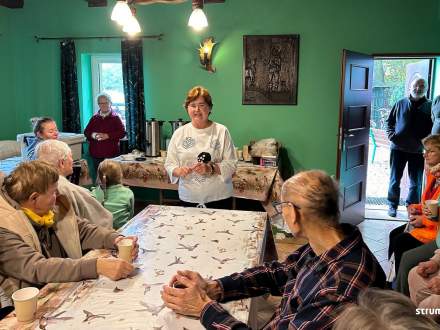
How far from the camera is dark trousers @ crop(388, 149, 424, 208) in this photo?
4.52 m

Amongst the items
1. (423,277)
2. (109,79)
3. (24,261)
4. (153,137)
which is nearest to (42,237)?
(24,261)

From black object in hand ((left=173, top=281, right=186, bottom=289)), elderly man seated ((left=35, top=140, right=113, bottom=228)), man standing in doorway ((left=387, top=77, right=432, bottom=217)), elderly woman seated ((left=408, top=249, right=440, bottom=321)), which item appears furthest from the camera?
man standing in doorway ((left=387, top=77, right=432, bottom=217))

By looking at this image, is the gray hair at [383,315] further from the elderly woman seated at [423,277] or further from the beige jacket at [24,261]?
the elderly woman seated at [423,277]

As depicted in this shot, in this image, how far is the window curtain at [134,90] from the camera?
4.75m

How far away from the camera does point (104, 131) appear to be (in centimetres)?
464

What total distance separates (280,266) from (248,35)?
11.7 ft

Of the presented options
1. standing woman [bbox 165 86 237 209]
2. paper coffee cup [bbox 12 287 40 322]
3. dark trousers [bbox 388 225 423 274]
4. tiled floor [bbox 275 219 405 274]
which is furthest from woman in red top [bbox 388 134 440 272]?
paper coffee cup [bbox 12 287 40 322]

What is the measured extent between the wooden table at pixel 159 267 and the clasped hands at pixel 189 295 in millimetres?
27

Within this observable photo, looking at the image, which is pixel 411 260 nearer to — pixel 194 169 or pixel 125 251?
pixel 194 169

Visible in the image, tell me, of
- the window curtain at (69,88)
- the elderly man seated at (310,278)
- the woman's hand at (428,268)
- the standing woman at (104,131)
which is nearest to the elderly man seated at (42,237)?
the elderly man seated at (310,278)

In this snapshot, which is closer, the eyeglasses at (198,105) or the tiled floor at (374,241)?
the eyeglasses at (198,105)

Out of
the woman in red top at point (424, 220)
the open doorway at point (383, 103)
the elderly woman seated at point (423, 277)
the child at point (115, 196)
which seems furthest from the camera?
the open doorway at point (383, 103)

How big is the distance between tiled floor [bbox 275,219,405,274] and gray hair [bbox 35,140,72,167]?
210 cm

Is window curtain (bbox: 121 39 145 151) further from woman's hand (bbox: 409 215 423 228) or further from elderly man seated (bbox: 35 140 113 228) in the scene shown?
woman's hand (bbox: 409 215 423 228)
